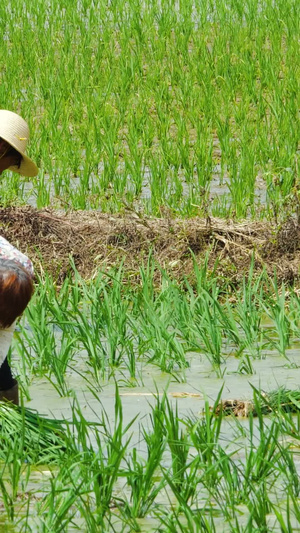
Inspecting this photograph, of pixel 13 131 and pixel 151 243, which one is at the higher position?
pixel 13 131

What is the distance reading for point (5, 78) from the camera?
975 cm

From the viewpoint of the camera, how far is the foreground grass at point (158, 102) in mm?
6977

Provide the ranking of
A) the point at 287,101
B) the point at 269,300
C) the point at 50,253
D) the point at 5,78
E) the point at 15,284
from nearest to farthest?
1. the point at 15,284
2. the point at 269,300
3. the point at 50,253
4. the point at 287,101
5. the point at 5,78

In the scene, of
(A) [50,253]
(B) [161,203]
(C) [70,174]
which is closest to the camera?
(A) [50,253]

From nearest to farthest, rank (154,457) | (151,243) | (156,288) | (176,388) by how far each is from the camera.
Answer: (154,457) < (176,388) < (156,288) < (151,243)

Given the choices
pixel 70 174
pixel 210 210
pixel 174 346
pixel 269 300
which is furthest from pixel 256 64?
pixel 174 346

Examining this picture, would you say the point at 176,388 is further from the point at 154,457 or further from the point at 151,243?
the point at 151,243

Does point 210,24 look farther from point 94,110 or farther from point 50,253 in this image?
point 50,253

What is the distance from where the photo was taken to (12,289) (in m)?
2.92

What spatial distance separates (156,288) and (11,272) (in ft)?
8.30

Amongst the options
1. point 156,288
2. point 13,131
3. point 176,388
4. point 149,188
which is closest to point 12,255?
point 13,131

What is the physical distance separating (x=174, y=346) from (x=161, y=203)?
9.41 ft

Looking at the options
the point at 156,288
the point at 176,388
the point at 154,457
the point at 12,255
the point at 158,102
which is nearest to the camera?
the point at 154,457

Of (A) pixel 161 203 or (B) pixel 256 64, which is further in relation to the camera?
(B) pixel 256 64
